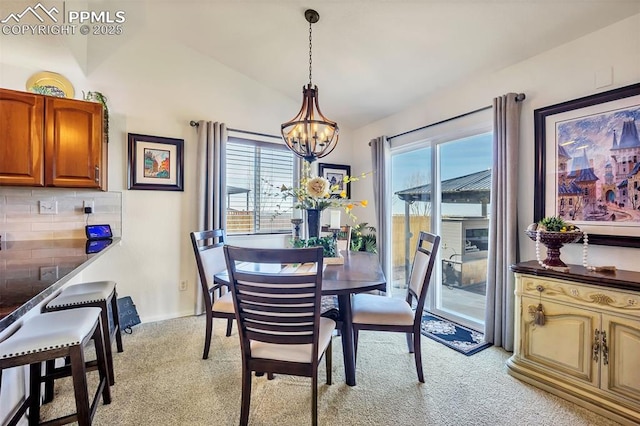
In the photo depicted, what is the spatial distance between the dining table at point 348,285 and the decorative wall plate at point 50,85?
241 centimetres

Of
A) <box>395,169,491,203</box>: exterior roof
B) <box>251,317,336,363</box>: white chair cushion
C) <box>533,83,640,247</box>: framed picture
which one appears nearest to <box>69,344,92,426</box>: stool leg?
<box>251,317,336,363</box>: white chair cushion

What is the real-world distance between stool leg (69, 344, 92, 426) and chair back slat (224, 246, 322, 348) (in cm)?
73

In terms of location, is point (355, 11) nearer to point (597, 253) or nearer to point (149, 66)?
point (149, 66)

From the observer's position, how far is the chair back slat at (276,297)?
1.35 metres

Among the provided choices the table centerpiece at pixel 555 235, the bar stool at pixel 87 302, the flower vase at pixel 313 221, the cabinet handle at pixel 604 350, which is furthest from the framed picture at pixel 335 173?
the cabinet handle at pixel 604 350

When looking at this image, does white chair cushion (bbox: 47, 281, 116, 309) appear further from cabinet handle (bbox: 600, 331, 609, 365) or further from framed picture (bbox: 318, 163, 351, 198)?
cabinet handle (bbox: 600, 331, 609, 365)

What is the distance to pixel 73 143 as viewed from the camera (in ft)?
8.36

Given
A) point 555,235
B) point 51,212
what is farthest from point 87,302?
point 555,235

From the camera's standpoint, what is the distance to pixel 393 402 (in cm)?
183

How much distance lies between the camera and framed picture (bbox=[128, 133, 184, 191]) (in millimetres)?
3080

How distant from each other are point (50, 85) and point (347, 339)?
3.48 m

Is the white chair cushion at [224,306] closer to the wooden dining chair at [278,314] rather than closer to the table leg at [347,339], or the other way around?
the wooden dining chair at [278,314]

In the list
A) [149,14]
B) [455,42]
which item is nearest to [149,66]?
[149,14]

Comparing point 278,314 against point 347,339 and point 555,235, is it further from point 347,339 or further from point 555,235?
point 555,235
